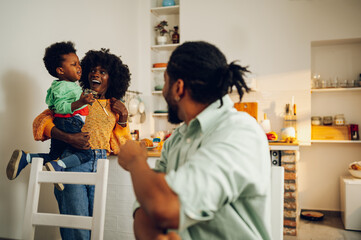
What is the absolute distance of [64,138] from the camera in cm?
182

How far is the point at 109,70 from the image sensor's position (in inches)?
84.9

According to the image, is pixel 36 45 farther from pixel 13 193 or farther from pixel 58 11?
pixel 13 193

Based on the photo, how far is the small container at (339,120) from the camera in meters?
4.05

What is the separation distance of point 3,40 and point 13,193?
93 centimetres

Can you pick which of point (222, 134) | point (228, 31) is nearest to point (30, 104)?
point (222, 134)

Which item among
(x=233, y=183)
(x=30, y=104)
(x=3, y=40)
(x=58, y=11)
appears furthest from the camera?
(x=58, y=11)

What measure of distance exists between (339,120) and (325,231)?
4.39 feet

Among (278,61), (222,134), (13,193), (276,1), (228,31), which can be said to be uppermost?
(276,1)

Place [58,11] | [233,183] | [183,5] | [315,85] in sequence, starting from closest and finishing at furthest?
[233,183]
[58,11]
[315,85]
[183,5]

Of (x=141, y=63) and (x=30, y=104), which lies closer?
(x=30, y=104)

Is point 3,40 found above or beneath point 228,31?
beneath

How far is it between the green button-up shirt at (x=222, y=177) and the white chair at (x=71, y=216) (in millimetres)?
370

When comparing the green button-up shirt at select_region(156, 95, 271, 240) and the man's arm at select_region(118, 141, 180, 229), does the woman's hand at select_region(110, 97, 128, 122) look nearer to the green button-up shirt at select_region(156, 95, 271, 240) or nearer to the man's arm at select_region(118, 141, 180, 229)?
the green button-up shirt at select_region(156, 95, 271, 240)

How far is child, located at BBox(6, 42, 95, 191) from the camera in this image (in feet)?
5.83
